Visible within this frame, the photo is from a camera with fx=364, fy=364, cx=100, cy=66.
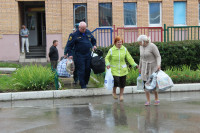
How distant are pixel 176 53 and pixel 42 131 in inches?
339

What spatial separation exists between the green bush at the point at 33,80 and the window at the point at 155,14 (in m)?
13.3

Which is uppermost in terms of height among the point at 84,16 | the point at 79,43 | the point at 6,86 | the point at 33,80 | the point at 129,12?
the point at 129,12

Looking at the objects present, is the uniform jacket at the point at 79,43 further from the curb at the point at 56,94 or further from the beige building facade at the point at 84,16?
the beige building facade at the point at 84,16

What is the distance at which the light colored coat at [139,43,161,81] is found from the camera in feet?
27.7

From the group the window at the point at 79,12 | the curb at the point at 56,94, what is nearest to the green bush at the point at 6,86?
the curb at the point at 56,94

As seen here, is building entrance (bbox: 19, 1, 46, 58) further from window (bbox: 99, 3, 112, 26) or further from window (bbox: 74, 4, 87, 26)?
window (bbox: 99, 3, 112, 26)

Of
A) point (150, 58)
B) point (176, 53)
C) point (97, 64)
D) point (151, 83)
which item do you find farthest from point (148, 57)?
point (176, 53)

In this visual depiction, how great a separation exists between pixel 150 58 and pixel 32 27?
18149 millimetres

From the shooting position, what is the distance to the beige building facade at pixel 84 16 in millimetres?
22172

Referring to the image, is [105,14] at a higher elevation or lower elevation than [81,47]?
higher

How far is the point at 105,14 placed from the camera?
22672mm

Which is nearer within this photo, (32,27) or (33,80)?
(33,80)

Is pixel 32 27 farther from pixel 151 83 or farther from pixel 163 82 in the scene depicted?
pixel 163 82

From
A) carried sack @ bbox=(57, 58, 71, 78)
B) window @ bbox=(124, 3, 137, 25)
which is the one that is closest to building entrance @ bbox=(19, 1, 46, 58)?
window @ bbox=(124, 3, 137, 25)
